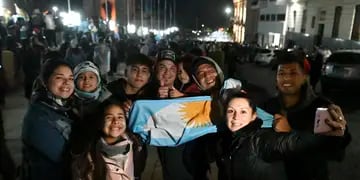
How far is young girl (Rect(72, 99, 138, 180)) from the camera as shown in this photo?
9.34 feet

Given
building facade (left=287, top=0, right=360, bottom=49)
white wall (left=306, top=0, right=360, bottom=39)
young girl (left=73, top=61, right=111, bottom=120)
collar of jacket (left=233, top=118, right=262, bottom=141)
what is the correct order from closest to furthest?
collar of jacket (left=233, top=118, right=262, bottom=141) < young girl (left=73, top=61, right=111, bottom=120) < building facade (left=287, top=0, right=360, bottom=49) < white wall (left=306, top=0, right=360, bottom=39)

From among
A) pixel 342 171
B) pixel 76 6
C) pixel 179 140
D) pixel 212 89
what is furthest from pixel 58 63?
pixel 76 6

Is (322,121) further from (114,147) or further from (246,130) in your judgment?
(114,147)

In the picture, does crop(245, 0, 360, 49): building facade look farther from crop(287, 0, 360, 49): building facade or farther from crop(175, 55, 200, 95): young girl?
crop(175, 55, 200, 95): young girl

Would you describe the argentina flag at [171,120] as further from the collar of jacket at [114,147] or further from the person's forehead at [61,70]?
the person's forehead at [61,70]

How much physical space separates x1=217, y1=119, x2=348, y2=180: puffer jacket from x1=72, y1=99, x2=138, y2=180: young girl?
33.3 inches

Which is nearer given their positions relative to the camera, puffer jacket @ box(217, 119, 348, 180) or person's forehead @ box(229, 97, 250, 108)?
puffer jacket @ box(217, 119, 348, 180)

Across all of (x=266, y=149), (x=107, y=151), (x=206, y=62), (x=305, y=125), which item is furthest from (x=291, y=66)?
(x=107, y=151)

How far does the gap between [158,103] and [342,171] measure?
3.70 m

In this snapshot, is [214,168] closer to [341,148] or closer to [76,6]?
[341,148]

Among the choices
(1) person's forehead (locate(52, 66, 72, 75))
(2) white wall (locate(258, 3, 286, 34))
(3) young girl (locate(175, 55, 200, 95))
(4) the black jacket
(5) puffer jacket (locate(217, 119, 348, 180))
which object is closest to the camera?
(5) puffer jacket (locate(217, 119, 348, 180))

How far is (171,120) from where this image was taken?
145 inches

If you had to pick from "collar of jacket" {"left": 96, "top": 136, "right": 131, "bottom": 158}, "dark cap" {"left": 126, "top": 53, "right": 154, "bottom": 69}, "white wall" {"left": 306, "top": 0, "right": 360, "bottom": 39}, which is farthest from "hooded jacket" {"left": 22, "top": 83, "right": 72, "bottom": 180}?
"white wall" {"left": 306, "top": 0, "right": 360, "bottom": 39}

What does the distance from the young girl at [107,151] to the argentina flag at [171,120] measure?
1.78ft
